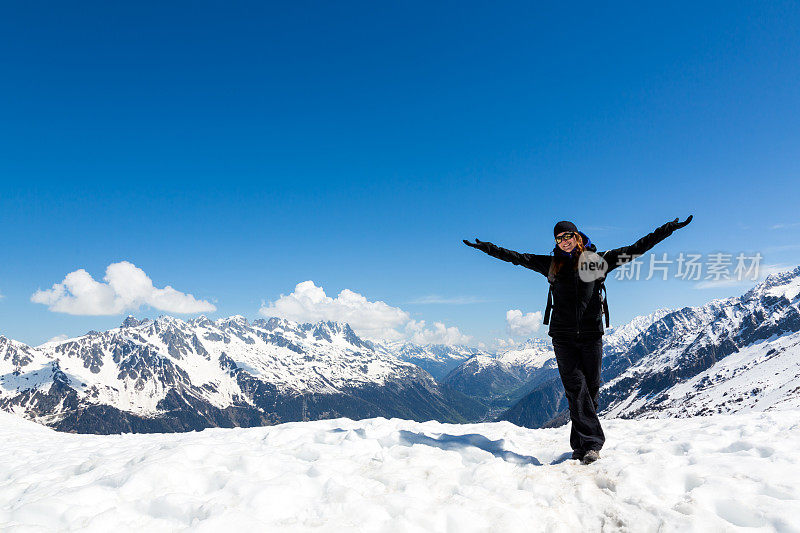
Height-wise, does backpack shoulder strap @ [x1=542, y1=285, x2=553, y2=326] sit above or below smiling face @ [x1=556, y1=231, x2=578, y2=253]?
below

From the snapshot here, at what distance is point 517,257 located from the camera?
362 inches

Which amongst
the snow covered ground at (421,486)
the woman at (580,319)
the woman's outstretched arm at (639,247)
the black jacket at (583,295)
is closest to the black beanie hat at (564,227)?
the woman at (580,319)

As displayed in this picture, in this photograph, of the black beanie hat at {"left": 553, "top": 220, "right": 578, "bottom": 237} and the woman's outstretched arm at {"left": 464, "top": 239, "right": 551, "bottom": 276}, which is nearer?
the black beanie hat at {"left": 553, "top": 220, "right": 578, "bottom": 237}

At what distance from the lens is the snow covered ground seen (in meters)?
5.23

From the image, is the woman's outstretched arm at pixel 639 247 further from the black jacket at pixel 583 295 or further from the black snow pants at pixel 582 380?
the black snow pants at pixel 582 380

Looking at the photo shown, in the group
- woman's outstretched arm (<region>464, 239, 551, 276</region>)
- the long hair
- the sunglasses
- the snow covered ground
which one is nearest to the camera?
the snow covered ground

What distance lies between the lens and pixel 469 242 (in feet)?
32.6

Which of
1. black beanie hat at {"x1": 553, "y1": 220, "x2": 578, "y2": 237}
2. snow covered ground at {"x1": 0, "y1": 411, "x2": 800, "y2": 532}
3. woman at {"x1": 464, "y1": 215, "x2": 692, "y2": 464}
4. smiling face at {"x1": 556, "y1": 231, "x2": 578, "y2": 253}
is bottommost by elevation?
snow covered ground at {"x1": 0, "y1": 411, "x2": 800, "y2": 532}

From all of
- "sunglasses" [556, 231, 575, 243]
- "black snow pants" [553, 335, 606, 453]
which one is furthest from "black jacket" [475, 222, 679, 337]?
"sunglasses" [556, 231, 575, 243]

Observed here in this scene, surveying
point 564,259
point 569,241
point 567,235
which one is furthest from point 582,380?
point 567,235

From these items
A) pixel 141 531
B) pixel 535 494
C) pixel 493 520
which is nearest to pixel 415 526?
pixel 493 520

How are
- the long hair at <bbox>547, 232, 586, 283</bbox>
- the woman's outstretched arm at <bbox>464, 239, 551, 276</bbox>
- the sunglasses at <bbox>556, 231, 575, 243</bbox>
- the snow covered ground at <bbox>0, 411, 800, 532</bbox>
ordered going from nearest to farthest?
the snow covered ground at <bbox>0, 411, 800, 532</bbox> < the sunglasses at <bbox>556, 231, 575, 243</bbox> < the long hair at <bbox>547, 232, 586, 283</bbox> < the woman's outstretched arm at <bbox>464, 239, 551, 276</bbox>

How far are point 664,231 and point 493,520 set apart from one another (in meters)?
6.50

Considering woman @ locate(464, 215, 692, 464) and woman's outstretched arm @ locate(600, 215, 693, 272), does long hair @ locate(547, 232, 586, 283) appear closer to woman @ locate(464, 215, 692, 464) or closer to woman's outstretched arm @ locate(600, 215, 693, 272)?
woman @ locate(464, 215, 692, 464)
